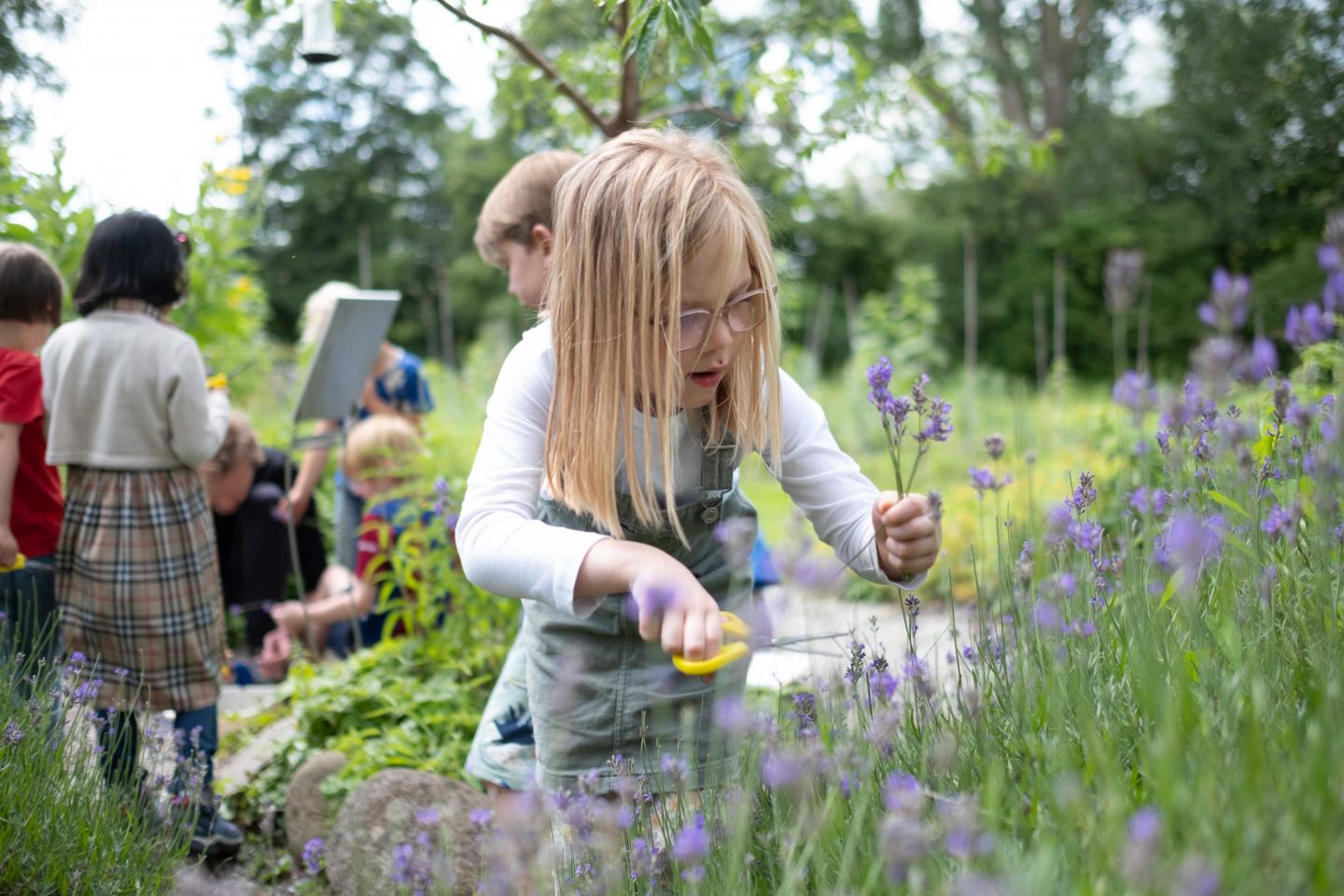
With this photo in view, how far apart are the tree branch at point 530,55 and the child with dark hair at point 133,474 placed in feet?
3.84

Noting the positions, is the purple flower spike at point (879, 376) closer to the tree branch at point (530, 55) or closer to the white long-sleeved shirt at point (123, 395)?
the tree branch at point (530, 55)

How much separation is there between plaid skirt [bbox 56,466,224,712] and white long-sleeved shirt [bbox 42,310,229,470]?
0.08m

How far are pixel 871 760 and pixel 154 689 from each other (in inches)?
99.1

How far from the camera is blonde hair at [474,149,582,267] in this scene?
2865mm

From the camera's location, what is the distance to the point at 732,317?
70.4 inches

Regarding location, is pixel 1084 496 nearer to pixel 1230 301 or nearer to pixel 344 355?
pixel 1230 301

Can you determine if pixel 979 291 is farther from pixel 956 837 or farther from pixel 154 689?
pixel 956 837

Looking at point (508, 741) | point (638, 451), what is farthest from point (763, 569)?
point (638, 451)

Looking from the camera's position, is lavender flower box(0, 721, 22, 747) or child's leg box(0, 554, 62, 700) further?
child's leg box(0, 554, 62, 700)

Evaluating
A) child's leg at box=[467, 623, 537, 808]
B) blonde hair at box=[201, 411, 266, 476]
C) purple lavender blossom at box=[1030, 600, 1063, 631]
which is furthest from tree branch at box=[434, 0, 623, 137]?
blonde hair at box=[201, 411, 266, 476]

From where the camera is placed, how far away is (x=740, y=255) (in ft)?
5.91

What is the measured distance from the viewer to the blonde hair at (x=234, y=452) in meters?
5.09

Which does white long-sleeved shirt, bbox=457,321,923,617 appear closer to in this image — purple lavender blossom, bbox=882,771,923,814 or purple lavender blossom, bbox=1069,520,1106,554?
purple lavender blossom, bbox=1069,520,1106,554

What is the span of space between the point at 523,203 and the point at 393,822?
1586mm
